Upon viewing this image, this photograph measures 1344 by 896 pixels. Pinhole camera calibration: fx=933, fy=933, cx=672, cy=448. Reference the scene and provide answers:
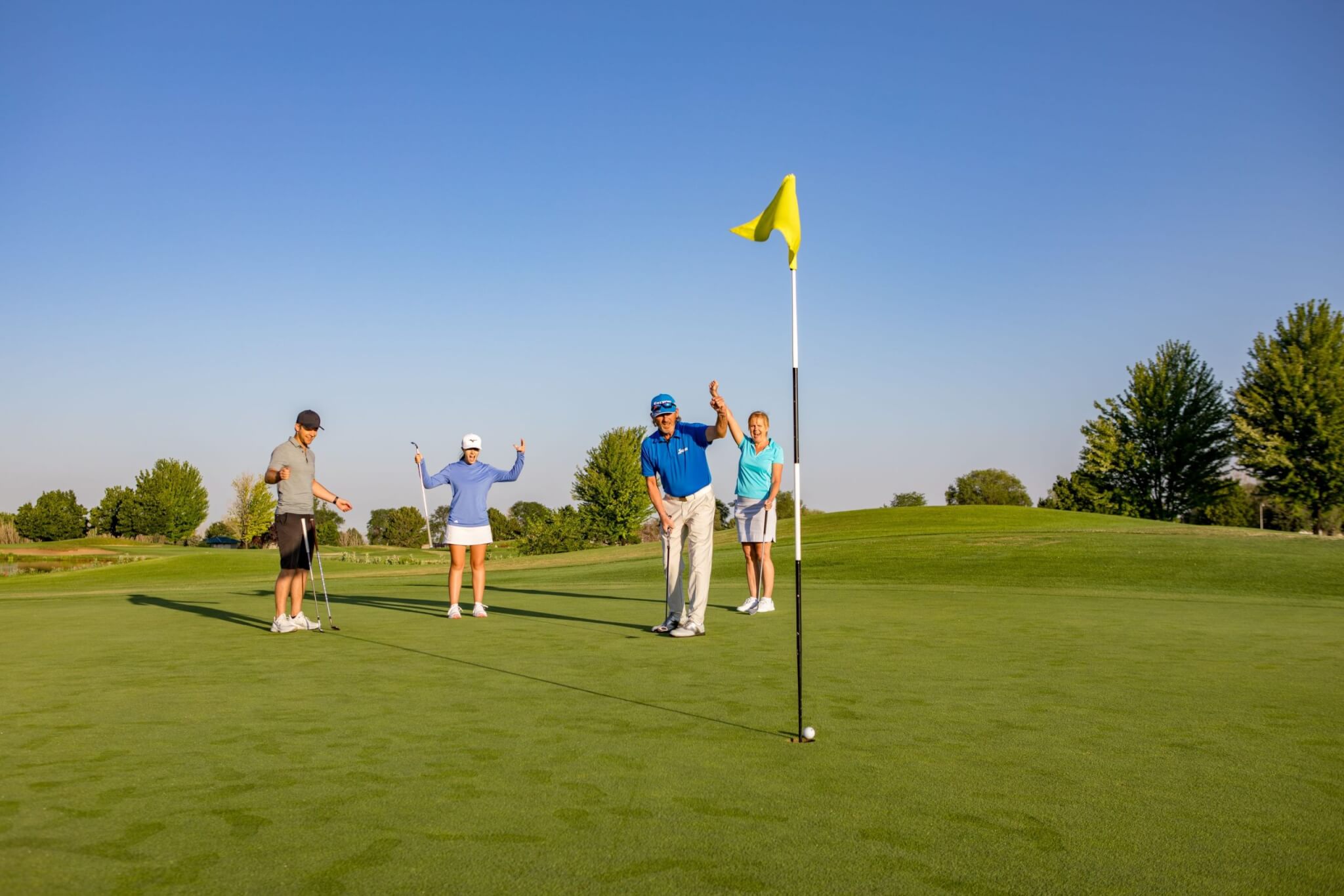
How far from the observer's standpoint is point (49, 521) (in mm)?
96312

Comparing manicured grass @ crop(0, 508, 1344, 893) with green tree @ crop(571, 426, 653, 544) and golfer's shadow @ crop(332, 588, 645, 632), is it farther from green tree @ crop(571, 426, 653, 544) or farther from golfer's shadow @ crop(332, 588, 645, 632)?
green tree @ crop(571, 426, 653, 544)

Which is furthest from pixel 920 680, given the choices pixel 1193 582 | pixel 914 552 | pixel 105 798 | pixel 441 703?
pixel 914 552

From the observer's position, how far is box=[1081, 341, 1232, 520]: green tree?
59.1 meters

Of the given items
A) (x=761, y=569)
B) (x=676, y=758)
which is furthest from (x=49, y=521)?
(x=676, y=758)

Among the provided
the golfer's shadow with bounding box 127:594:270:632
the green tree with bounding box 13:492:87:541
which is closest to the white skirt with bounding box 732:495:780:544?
the golfer's shadow with bounding box 127:594:270:632

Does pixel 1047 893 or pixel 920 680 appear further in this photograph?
pixel 920 680

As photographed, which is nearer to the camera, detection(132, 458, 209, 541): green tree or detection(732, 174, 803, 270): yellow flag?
detection(732, 174, 803, 270): yellow flag

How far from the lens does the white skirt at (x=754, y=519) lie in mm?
12047

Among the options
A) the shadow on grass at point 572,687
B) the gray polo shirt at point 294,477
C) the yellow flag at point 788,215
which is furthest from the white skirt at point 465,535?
the yellow flag at point 788,215

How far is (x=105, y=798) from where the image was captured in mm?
3818

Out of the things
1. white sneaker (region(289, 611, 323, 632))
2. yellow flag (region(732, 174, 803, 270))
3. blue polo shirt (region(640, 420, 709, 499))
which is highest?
yellow flag (region(732, 174, 803, 270))

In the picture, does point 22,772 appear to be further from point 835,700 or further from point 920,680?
point 920,680

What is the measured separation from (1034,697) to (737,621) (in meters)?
5.40

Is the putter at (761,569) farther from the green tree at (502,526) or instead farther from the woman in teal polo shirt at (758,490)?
the green tree at (502,526)
